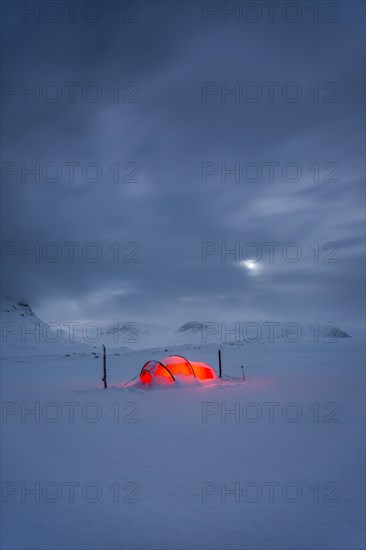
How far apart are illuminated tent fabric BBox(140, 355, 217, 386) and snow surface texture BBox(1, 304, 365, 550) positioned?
18.5 ft

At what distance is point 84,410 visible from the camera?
1769cm

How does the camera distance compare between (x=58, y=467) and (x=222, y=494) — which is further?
(x=58, y=467)

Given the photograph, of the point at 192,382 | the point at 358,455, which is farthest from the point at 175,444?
the point at 192,382

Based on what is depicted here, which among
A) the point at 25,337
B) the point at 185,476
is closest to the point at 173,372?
the point at 185,476

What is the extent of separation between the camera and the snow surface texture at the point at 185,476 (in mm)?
6777

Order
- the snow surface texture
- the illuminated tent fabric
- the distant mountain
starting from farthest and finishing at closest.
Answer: the distant mountain → the illuminated tent fabric → the snow surface texture

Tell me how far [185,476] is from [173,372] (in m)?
15.4

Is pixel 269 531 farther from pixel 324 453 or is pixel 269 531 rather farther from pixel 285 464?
pixel 324 453

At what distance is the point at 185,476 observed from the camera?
9.20 metres

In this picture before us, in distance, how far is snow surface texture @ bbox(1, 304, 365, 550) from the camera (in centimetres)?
678

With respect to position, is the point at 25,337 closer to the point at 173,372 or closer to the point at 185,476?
the point at 173,372

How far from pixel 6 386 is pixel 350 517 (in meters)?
25.8

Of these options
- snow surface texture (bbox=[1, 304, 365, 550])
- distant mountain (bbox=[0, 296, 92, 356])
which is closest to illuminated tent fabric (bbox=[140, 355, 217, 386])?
snow surface texture (bbox=[1, 304, 365, 550])

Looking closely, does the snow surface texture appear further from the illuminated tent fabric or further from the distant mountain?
the distant mountain
